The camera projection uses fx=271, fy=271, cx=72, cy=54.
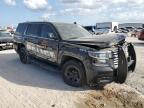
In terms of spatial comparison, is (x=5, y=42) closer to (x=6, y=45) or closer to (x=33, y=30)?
(x=6, y=45)

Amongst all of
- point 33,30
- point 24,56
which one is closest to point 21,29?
point 24,56

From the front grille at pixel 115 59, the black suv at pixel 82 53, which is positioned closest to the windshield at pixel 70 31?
the black suv at pixel 82 53

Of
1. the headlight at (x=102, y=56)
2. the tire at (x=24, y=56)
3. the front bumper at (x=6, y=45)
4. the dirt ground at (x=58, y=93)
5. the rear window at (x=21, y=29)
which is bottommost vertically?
the front bumper at (x=6, y=45)

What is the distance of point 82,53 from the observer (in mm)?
7352

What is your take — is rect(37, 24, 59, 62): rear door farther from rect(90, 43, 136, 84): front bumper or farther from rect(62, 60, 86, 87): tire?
rect(90, 43, 136, 84): front bumper

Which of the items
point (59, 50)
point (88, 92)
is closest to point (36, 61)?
point (59, 50)

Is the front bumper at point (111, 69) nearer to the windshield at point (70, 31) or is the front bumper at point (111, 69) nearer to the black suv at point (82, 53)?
the black suv at point (82, 53)

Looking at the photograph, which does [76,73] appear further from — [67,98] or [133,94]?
[133,94]

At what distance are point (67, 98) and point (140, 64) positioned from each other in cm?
558

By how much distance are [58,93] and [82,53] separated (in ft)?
4.12

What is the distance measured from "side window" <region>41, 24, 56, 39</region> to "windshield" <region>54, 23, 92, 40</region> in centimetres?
23

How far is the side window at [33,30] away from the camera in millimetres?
9989

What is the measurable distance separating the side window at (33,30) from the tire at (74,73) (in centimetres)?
246

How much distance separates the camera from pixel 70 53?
778cm
